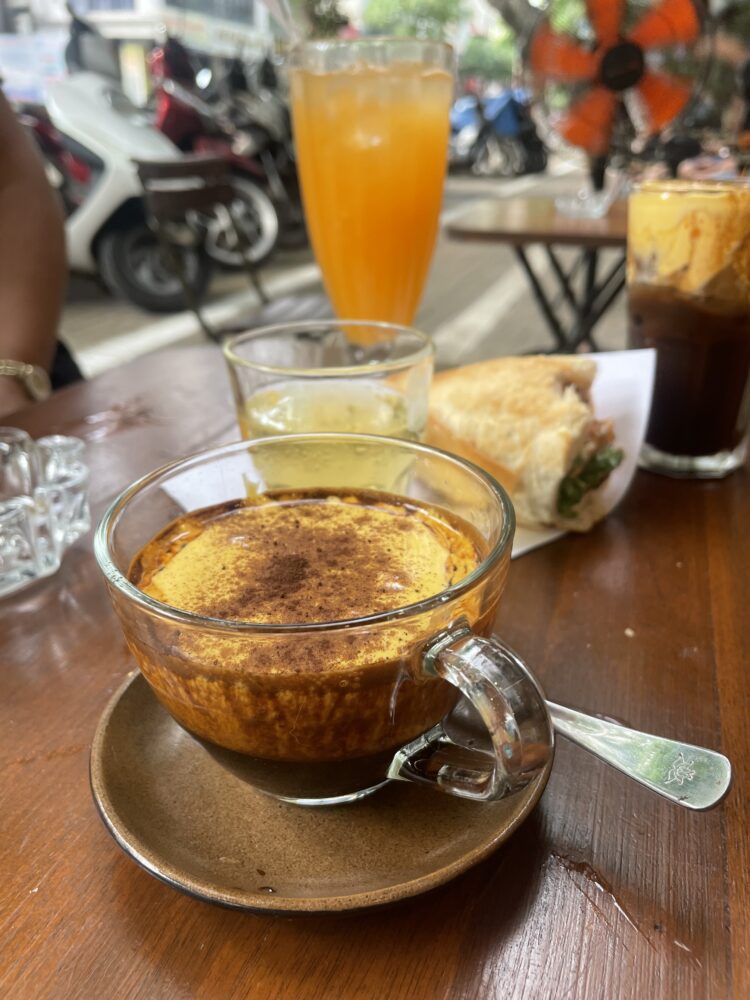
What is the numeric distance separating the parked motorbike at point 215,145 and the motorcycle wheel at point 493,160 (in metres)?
5.97

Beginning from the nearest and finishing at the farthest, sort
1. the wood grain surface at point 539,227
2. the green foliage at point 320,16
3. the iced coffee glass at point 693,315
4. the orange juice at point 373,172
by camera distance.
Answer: the iced coffee glass at point 693,315 → the orange juice at point 373,172 → the green foliage at point 320,16 → the wood grain surface at point 539,227

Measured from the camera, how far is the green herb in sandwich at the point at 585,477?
69cm

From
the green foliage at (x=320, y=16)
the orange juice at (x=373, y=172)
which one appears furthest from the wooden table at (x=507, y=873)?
the green foliage at (x=320, y=16)

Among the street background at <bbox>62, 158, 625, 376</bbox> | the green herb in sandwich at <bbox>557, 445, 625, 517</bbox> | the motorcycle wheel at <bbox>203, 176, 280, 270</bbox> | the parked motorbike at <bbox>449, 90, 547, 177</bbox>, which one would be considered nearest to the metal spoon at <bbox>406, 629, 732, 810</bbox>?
the green herb in sandwich at <bbox>557, 445, 625, 517</bbox>

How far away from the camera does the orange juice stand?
0.85 meters

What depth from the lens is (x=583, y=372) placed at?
0.77 meters

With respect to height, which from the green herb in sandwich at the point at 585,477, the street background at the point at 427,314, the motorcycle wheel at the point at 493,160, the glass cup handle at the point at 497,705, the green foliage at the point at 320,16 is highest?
the green foliage at the point at 320,16

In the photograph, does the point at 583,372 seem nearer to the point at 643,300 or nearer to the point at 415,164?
the point at 643,300

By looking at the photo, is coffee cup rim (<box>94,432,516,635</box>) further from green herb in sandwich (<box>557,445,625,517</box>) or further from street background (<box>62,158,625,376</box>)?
street background (<box>62,158,625,376</box>)

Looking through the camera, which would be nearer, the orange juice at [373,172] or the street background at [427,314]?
the orange juice at [373,172]

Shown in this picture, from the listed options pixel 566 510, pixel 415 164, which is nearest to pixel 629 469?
pixel 566 510

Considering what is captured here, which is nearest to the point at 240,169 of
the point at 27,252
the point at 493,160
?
the point at 27,252

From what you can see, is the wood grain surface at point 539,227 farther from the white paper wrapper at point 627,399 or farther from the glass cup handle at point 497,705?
the glass cup handle at point 497,705

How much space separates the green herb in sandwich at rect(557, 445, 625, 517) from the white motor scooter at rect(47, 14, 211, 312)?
11.2 ft
